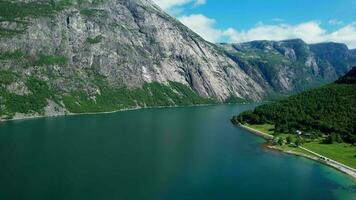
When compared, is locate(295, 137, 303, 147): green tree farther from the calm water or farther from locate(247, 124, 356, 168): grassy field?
the calm water

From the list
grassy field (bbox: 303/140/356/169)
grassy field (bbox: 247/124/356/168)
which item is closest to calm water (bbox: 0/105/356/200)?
grassy field (bbox: 247/124/356/168)

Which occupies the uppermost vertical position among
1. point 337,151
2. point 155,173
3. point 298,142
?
point 298,142

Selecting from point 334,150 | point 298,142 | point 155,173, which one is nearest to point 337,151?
point 334,150

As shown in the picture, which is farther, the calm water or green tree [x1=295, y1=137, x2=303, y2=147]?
green tree [x1=295, y1=137, x2=303, y2=147]

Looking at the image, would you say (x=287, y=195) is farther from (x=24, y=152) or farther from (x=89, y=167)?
(x=24, y=152)

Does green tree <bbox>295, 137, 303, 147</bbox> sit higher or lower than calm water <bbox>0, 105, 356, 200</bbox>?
higher

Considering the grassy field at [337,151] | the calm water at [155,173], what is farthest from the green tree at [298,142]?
the calm water at [155,173]

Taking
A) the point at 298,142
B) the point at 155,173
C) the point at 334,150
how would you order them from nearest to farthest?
the point at 155,173
the point at 334,150
the point at 298,142

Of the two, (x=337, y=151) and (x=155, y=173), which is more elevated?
(x=337, y=151)

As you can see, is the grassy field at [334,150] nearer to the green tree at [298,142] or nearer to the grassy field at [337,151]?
the grassy field at [337,151]

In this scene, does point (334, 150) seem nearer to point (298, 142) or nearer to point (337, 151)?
point (337, 151)

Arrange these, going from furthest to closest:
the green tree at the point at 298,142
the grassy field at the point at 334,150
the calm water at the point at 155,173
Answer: the green tree at the point at 298,142 < the grassy field at the point at 334,150 < the calm water at the point at 155,173
